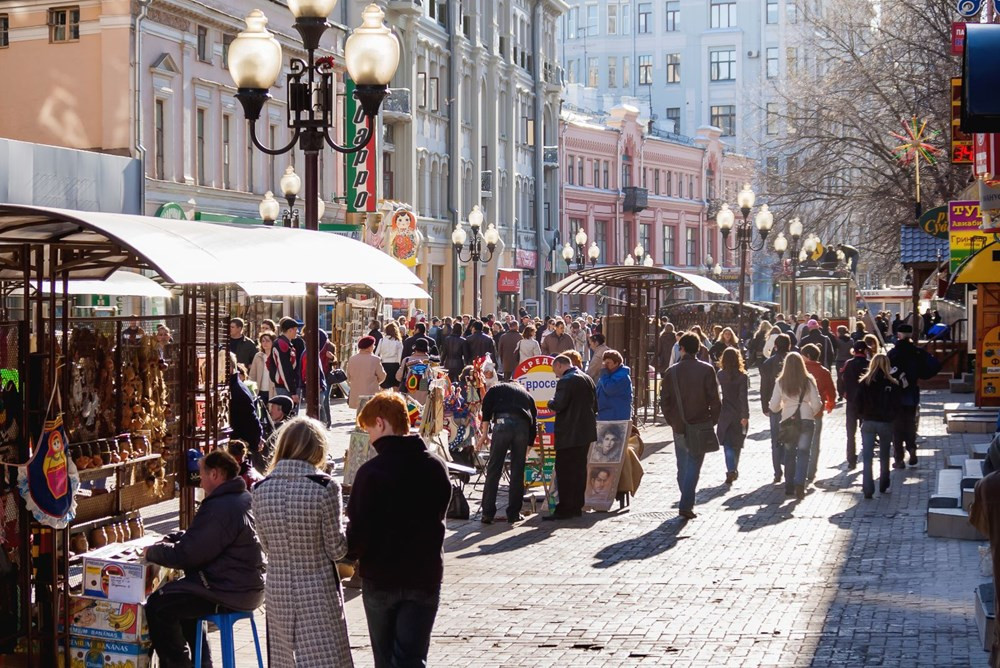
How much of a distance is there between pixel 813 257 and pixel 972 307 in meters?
29.3

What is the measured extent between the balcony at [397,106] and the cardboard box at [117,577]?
42048 millimetres

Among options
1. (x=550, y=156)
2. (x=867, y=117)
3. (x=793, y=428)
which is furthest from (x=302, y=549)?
(x=550, y=156)

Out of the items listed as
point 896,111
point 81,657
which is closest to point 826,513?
point 81,657

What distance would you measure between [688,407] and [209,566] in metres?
9.13

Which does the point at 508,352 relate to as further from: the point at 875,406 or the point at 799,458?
the point at 875,406

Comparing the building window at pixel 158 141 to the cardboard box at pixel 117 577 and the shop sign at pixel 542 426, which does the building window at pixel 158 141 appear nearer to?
the shop sign at pixel 542 426

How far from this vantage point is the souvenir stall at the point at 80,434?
886cm

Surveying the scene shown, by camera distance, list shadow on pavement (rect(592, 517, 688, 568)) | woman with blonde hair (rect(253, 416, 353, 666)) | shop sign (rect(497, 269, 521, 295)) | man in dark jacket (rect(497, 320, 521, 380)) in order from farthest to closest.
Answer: shop sign (rect(497, 269, 521, 295)) < man in dark jacket (rect(497, 320, 521, 380)) < shadow on pavement (rect(592, 517, 688, 568)) < woman with blonde hair (rect(253, 416, 353, 666))

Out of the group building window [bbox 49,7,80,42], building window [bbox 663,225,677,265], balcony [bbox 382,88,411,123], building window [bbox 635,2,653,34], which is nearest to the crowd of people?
building window [bbox 49,7,80,42]

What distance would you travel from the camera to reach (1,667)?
29.9ft

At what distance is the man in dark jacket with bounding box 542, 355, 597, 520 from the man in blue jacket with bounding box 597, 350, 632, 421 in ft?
2.09

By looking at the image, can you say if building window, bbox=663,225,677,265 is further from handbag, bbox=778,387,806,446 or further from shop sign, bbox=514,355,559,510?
handbag, bbox=778,387,806,446

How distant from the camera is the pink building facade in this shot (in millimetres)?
76250

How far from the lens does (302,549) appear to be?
7.52 meters
